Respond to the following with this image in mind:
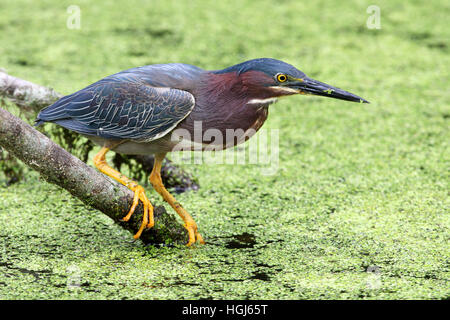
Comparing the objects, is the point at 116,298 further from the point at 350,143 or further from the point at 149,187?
the point at 350,143

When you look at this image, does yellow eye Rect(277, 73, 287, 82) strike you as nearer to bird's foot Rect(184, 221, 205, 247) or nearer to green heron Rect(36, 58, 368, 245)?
green heron Rect(36, 58, 368, 245)

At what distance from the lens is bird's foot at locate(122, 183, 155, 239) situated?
317 centimetres

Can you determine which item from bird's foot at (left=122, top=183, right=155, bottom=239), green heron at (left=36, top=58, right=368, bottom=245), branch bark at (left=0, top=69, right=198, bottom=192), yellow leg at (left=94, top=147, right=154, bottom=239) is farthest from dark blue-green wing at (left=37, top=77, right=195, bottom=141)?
branch bark at (left=0, top=69, right=198, bottom=192)

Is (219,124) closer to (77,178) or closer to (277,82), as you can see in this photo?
(277,82)

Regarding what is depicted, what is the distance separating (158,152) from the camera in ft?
11.0

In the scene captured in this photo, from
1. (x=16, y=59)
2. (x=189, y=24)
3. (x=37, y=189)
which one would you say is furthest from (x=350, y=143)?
(x=16, y=59)

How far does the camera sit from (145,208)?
3215 millimetres

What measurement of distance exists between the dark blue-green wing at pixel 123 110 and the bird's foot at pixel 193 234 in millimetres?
506

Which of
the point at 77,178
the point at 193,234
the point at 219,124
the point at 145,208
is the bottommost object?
the point at 193,234

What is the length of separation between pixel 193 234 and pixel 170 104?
677mm

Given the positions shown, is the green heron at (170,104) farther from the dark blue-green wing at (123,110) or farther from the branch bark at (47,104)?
the branch bark at (47,104)

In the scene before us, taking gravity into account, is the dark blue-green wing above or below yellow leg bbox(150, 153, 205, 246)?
above

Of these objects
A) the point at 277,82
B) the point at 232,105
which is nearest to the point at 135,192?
the point at 232,105

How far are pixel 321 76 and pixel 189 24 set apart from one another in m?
1.60
